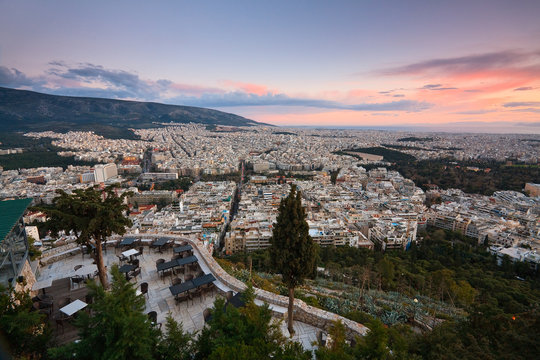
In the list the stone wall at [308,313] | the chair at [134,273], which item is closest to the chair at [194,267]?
the stone wall at [308,313]

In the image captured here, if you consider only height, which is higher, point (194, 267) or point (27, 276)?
point (27, 276)

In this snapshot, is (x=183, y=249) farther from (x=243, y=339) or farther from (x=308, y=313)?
(x=243, y=339)

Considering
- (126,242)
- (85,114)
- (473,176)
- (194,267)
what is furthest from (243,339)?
(85,114)

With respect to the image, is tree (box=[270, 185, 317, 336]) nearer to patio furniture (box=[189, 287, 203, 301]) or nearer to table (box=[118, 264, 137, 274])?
patio furniture (box=[189, 287, 203, 301])

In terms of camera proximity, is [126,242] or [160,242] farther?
[126,242]

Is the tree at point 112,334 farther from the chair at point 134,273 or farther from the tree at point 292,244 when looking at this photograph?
the chair at point 134,273

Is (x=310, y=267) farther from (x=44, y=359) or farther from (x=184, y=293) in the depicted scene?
(x=44, y=359)

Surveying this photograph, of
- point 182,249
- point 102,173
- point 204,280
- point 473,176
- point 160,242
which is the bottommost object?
point 102,173

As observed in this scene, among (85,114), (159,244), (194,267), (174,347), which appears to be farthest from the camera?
(85,114)

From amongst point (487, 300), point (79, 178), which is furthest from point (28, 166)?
point (487, 300)

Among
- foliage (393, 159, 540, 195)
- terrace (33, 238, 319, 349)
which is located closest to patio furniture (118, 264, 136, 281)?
terrace (33, 238, 319, 349)
